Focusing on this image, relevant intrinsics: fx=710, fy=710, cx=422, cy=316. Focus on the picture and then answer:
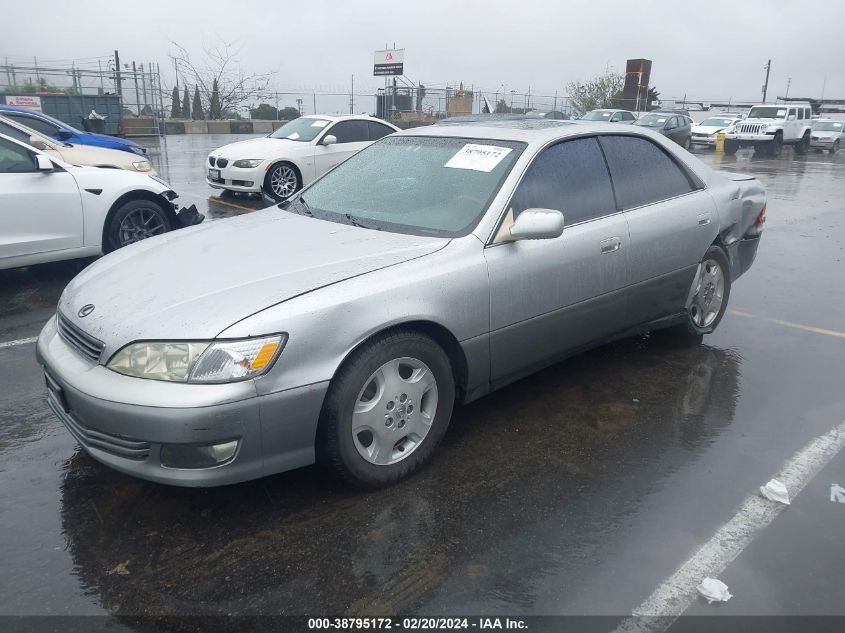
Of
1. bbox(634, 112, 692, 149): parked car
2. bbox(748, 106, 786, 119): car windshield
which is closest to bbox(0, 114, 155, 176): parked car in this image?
bbox(634, 112, 692, 149): parked car

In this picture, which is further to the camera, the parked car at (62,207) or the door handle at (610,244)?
the parked car at (62,207)

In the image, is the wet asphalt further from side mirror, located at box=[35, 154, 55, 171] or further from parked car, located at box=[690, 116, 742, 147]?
parked car, located at box=[690, 116, 742, 147]

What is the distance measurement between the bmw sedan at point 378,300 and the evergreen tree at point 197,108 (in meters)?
35.3

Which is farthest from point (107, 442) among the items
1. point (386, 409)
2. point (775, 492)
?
point (775, 492)

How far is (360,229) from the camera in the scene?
367 centimetres

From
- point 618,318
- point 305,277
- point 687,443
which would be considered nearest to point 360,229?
point 305,277

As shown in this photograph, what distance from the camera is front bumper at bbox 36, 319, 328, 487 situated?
2.62m

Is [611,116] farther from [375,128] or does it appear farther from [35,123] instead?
[35,123]

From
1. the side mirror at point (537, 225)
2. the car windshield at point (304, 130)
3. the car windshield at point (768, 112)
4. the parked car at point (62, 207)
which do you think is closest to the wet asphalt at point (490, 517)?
the side mirror at point (537, 225)

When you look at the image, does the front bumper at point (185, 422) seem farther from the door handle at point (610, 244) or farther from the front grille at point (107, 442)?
the door handle at point (610, 244)

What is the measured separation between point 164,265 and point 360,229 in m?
0.97

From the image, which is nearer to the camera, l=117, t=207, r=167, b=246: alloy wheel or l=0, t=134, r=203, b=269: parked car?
l=0, t=134, r=203, b=269: parked car

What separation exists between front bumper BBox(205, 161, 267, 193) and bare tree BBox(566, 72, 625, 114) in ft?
143

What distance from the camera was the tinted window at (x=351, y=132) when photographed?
1205 cm
